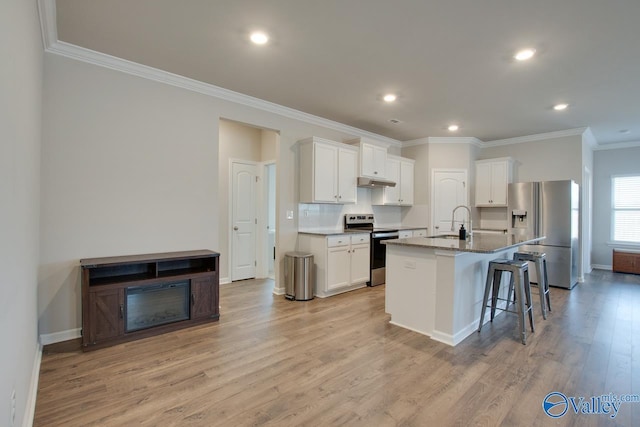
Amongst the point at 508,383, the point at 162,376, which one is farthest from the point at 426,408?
the point at 162,376

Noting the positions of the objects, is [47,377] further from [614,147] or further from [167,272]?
[614,147]

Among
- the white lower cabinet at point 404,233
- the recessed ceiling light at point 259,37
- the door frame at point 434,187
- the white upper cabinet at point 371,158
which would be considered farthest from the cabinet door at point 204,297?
the door frame at point 434,187

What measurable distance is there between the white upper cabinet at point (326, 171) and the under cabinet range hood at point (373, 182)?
17 cm

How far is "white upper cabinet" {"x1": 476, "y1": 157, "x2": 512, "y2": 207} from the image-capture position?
19.5ft

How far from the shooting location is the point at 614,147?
21.8ft

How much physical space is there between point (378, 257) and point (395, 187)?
4.97 ft

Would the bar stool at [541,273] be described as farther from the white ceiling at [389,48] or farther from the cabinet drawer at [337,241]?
the cabinet drawer at [337,241]

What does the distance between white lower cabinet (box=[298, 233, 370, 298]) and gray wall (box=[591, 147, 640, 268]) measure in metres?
5.45

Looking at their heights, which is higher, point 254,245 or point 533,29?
point 533,29

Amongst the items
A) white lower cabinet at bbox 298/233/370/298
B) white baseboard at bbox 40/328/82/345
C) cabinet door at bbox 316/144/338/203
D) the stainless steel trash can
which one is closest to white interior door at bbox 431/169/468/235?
white lower cabinet at bbox 298/233/370/298

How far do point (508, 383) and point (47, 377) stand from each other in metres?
3.32

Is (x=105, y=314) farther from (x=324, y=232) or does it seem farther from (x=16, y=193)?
(x=324, y=232)

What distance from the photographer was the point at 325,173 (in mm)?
4715

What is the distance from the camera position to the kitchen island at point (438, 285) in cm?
298
